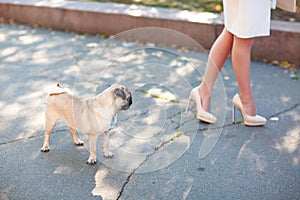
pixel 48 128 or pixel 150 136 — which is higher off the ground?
pixel 48 128

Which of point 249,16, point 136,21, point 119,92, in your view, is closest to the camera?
point 119,92

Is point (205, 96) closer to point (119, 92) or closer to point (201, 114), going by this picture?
point (201, 114)

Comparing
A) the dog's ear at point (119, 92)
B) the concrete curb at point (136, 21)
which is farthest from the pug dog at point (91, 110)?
the concrete curb at point (136, 21)

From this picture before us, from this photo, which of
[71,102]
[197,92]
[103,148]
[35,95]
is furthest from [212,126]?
[35,95]

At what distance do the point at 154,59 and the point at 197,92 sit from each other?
1.40 metres

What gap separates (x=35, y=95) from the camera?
4.35 metres

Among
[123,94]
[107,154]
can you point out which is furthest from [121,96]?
[107,154]

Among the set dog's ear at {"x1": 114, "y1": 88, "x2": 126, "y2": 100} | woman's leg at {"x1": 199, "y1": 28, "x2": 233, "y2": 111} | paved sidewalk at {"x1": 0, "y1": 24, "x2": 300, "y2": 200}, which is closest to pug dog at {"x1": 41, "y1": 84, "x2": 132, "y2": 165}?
dog's ear at {"x1": 114, "y1": 88, "x2": 126, "y2": 100}

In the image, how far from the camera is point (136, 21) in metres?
5.70

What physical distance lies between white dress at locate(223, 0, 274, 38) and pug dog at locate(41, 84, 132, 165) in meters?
1.04

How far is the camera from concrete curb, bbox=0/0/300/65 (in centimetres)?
511

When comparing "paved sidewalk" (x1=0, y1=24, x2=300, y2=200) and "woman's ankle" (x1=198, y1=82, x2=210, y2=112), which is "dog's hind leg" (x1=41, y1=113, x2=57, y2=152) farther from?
"woman's ankle" (x1=198, y1=82, x2=210, y2=112)

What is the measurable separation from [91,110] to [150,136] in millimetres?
713

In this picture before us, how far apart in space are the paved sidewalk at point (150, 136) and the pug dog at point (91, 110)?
0.26 metres
